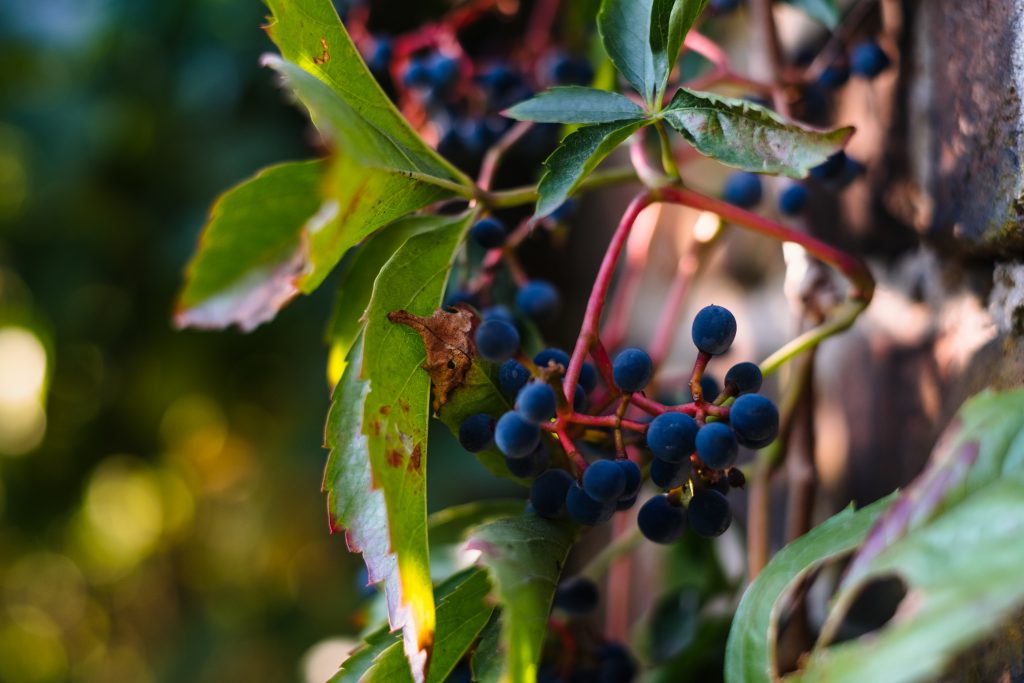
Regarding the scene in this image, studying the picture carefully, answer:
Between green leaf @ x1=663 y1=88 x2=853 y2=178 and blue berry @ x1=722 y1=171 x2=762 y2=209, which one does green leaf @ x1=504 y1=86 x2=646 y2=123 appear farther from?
blue berry @ x1=722 y1=171 x2=762 y2=209

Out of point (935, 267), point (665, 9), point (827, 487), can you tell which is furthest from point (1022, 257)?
point (827, 487)

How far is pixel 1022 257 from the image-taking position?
501mm

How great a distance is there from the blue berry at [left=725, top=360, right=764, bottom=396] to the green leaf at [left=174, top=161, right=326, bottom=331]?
9.8 inches

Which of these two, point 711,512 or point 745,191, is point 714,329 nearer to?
point 711,512

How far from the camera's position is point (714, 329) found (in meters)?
0.47

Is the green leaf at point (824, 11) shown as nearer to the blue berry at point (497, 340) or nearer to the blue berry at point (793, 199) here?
the blue berry at point (793, 199)

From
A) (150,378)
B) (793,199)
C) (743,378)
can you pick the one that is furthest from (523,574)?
(150,378)

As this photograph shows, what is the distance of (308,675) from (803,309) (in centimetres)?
73

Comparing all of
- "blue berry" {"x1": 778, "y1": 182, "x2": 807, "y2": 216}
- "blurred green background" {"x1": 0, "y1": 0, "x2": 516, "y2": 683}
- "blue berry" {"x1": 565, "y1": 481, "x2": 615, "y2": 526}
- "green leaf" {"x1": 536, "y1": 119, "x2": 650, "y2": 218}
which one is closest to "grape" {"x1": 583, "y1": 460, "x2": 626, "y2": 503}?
"blue berry" {"x1": 565, "y1": 481, "x2": 615, "y2": 526}

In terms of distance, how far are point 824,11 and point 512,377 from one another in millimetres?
374

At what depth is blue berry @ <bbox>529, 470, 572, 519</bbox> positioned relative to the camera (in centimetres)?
47

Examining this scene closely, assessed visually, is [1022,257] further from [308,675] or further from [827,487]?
[308,675]

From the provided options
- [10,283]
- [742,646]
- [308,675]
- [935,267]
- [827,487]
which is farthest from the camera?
[10,283]

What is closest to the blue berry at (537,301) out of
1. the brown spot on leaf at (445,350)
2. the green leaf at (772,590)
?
the brown spot on leaf at (445,350)
